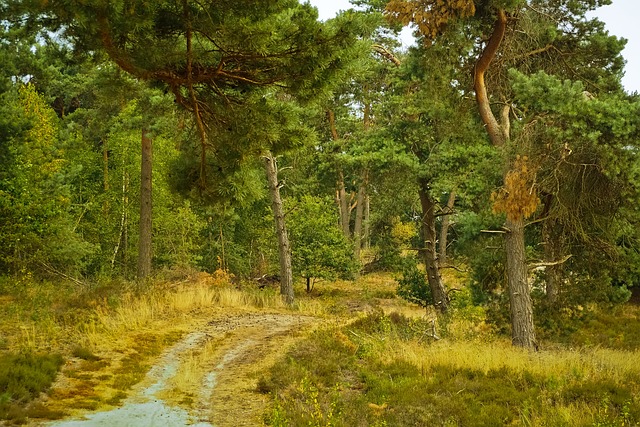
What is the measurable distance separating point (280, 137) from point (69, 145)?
39.9ft

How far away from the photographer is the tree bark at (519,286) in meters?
11.3

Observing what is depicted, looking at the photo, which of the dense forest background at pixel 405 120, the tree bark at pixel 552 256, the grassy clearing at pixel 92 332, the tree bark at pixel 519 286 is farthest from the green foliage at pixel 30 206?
the tree bark at pixel 552 256

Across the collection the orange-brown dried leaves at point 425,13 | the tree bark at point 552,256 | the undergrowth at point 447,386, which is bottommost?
the undergrowth at point 447,386

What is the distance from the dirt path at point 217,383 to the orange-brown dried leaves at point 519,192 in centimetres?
518

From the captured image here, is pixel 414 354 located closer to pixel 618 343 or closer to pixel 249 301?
pixel 618 343

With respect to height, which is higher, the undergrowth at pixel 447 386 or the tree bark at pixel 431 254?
the tree bark at pixel 431 254

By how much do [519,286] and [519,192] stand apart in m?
2.08

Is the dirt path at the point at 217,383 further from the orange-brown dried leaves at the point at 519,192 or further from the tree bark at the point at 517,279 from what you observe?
the orange-brown dried leaves at the point at 519,192

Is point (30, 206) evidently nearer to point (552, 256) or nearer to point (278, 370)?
point (278, 370)

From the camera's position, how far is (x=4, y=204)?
15.5m

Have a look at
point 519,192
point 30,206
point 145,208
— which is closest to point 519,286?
point 519,192

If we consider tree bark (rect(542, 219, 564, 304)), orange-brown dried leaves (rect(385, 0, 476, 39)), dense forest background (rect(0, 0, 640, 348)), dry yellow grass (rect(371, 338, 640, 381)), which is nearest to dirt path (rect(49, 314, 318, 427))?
dry yellow grass (rect(371, 338, 640, 381))

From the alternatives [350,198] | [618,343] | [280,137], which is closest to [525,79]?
[280,137]

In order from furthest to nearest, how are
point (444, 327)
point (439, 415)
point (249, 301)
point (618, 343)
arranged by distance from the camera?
point (249, 301) < point (618, 343) < point (444, 327) < point (439, 415)
